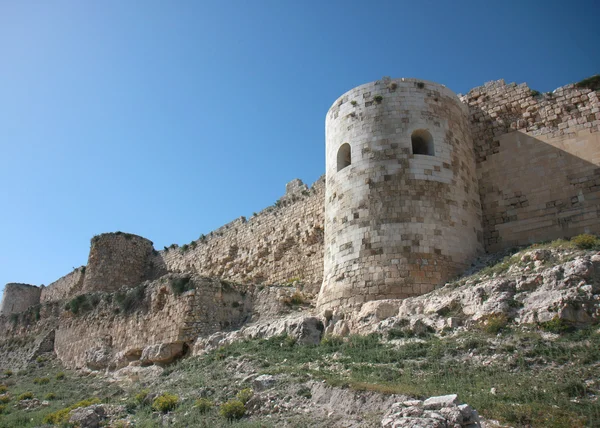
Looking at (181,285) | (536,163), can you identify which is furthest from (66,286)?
(536,163)

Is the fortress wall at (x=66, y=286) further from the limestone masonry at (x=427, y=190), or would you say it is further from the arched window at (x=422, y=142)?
the arched window at (x=422, y=142)

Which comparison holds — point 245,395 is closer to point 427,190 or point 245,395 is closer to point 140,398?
point 140,398

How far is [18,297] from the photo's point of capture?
32438 millimetres

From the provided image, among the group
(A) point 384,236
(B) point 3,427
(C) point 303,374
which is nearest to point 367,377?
(C) point 303,374

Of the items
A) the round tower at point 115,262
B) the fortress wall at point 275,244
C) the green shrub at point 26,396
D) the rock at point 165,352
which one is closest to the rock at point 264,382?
the rock at point 165,352

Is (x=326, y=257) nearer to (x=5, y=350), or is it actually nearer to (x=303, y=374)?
(x=303, y=374)

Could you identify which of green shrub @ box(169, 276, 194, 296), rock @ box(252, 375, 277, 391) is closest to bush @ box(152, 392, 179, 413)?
rock @ box(252, 375, 277, 391)

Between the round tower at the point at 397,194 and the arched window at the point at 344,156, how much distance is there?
2 cm

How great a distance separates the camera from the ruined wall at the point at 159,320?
13.4 m

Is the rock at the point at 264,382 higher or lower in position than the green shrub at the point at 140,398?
higher

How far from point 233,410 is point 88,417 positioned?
120 inches

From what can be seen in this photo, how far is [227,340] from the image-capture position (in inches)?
484

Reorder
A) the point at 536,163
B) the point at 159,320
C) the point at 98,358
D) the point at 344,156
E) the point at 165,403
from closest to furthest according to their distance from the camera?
the point at 165,403 < the point at 536,163 < the point at 344,156 < the point at 159,320 < the point at 98,358

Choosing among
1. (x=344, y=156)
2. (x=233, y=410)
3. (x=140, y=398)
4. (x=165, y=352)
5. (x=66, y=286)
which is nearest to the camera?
(x=233, y=410)
